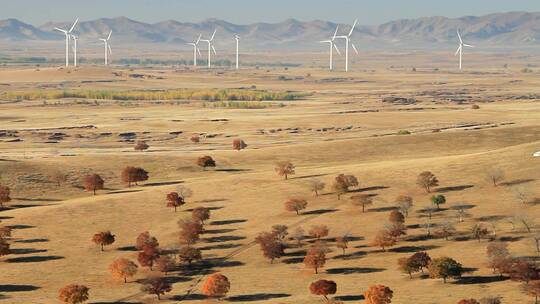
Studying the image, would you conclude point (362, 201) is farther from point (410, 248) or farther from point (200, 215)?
point (200, 215)

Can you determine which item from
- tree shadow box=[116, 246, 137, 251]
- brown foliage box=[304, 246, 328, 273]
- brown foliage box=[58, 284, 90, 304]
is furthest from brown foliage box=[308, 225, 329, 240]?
brown foliage box=[58, 284, 90, 304]

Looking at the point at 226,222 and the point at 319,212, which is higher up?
the point at 319,212

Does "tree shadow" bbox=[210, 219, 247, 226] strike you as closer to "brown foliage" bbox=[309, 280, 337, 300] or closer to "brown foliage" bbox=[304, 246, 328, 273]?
"brown foliage" bbox=[304, 246, 328, 273]

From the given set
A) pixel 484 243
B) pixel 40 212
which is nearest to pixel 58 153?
pixel 40 212

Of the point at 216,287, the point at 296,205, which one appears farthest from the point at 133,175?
the point at 216,287

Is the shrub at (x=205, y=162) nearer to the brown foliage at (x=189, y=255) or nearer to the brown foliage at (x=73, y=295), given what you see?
the brown foliage at (x=189, y=255)

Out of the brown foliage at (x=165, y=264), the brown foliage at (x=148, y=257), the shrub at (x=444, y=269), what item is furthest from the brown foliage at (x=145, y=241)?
the shrub at (x=444, y=269)
